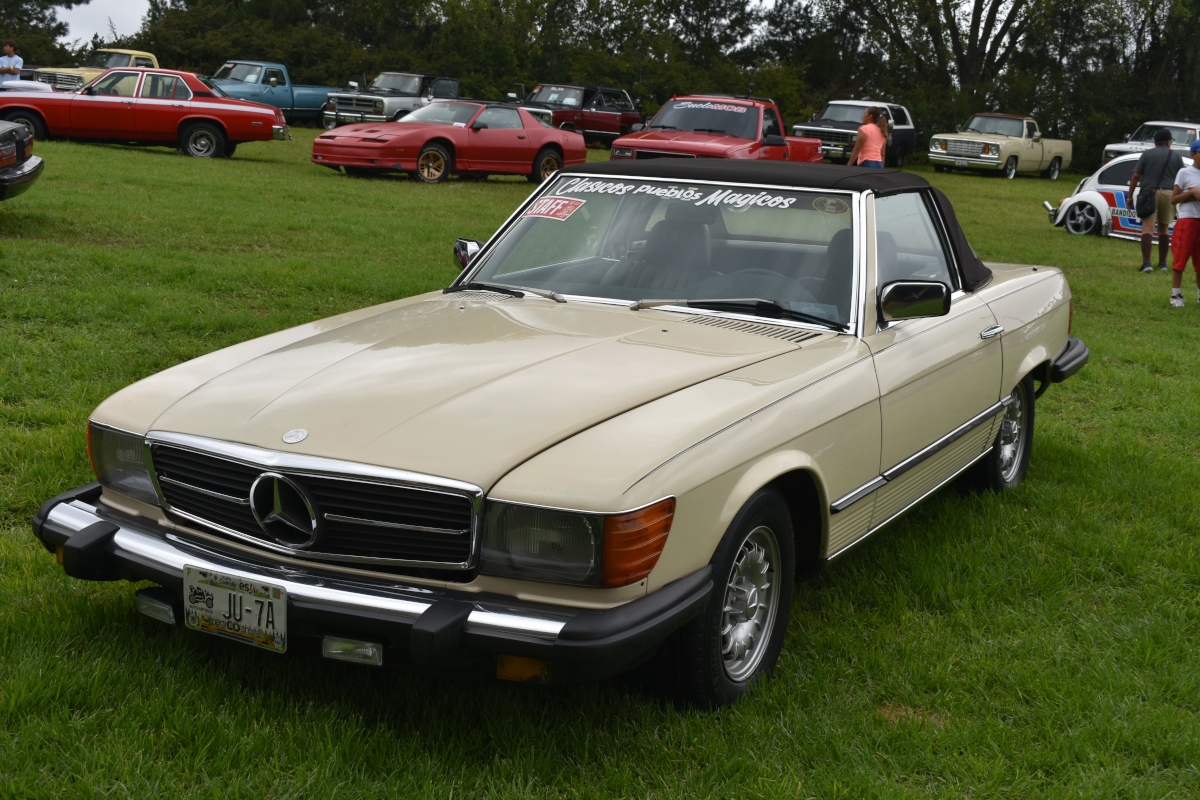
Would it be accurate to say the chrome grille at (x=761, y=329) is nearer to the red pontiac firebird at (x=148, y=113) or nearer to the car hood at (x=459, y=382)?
the car hood at (x=459, y=382)

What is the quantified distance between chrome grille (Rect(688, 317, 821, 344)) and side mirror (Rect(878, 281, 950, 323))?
0.29 meters

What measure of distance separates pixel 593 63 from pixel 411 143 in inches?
856

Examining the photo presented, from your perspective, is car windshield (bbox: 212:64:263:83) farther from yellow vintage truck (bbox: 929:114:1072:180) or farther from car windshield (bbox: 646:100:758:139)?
yellow vintage truck (bbox: 929:114:1072:180)

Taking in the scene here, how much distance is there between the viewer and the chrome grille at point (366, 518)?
293cm

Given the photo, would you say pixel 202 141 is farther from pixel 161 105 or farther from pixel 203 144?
pixel 161 105

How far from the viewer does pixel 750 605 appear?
11.5 ft

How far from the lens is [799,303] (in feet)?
13.9

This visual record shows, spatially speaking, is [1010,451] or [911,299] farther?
[1010,451]

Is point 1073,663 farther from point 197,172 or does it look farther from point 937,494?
point 197,172

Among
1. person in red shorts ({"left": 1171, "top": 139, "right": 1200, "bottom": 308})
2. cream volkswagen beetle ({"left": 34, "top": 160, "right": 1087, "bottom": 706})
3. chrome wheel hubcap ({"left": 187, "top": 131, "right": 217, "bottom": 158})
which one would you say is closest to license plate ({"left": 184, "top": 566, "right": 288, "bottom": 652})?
cream volkswagen beetle ({"left": 34, "top": 160, "right": 1087, "bottom": 706})

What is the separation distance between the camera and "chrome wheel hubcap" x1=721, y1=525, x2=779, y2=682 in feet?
11.2

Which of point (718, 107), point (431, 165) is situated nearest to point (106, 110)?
point (431, 165)

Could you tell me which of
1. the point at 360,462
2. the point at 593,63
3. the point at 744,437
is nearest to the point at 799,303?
the point at 744,437

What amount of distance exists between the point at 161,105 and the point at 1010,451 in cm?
1660
